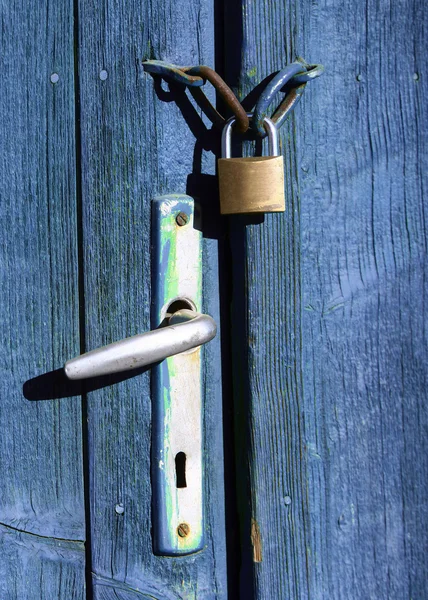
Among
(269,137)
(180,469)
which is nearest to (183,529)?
(180,469)

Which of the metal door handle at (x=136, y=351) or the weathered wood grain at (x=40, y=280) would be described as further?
the weathered wood grain at (x=40, y=280)

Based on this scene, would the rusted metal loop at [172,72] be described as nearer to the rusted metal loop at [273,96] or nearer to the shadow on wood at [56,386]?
the rusted metal loop at [273,96]

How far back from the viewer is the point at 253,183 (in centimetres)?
59

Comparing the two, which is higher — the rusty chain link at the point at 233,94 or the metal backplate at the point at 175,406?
the rusty chain link at the point at 233,94

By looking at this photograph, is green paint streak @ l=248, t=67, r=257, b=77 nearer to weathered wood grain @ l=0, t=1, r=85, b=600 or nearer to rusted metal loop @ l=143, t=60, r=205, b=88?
rusted metal loop @ l=143, t=60, r=205, b=88

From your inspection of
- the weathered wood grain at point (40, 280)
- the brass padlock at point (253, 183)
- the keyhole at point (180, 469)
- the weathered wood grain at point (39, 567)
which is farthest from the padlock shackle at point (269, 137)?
the weathered wood grain at point (39, 567)

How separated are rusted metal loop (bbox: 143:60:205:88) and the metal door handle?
233mm

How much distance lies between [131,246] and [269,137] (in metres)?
0.17

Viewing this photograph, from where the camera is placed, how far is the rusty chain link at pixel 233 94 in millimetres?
603

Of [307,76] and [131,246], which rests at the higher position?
[307,76]

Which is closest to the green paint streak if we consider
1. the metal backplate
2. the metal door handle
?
the metal backplate

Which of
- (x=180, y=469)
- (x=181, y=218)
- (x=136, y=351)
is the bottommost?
(x=180, y=469)

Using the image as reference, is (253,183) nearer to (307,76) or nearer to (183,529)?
(307,76)

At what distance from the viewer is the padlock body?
1.92 feet
